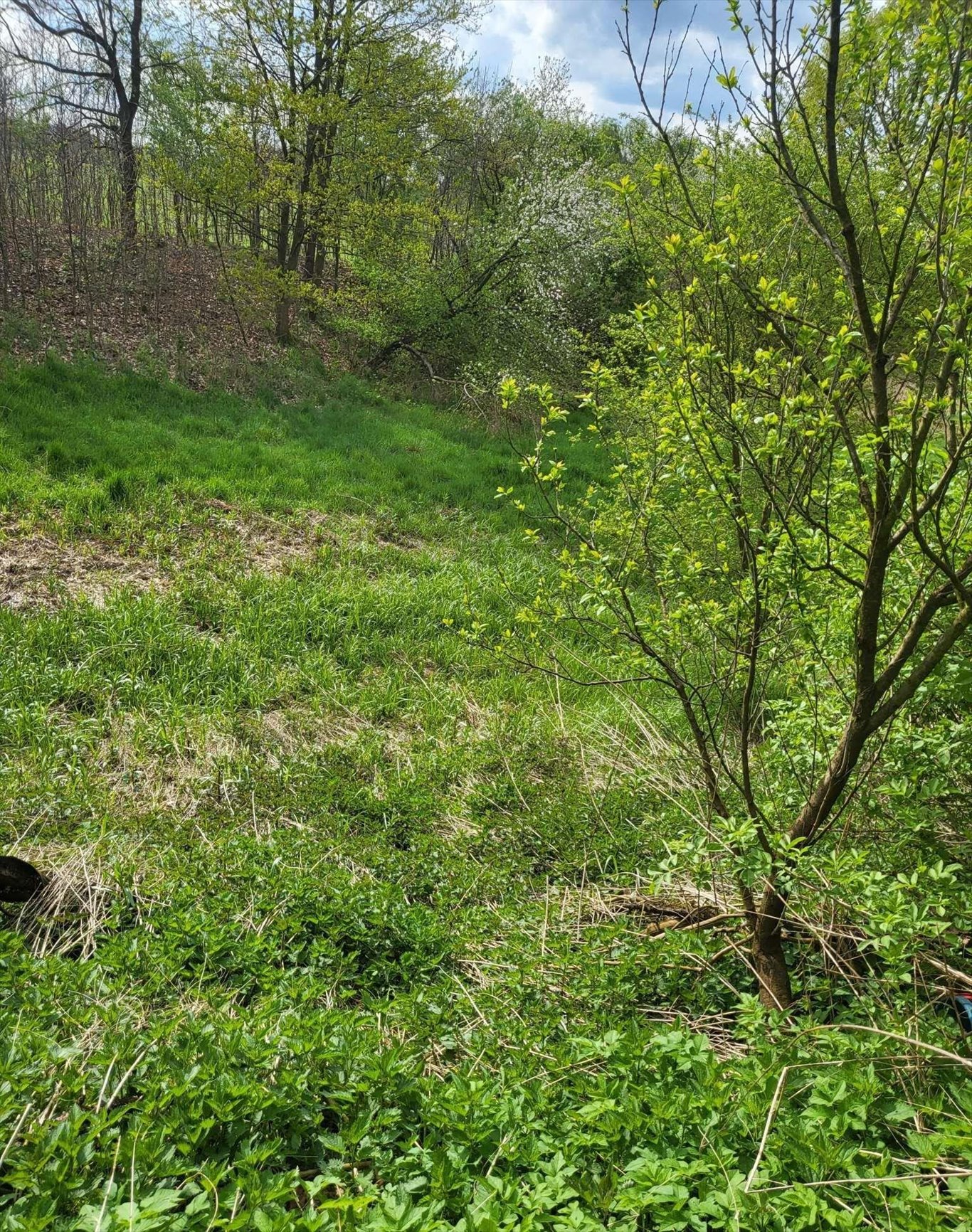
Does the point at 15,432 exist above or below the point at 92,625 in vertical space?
above

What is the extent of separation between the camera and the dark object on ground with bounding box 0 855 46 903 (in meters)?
2.90

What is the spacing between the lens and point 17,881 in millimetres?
2928

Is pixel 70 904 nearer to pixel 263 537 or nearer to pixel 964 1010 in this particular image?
pixel 964 1010

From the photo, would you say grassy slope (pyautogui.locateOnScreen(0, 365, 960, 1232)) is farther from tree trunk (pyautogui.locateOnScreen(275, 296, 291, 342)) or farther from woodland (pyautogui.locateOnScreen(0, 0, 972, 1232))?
tree trunk (pyautogui.locateOnScreen(275, 296, 291, 342))

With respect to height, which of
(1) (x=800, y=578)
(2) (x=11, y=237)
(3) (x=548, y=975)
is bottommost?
(3) (x=548, y=975)

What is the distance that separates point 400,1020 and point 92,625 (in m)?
3.80

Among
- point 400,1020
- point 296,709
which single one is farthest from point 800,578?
point 296,709

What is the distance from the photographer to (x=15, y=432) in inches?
268

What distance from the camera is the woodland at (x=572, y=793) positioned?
5.54 feet

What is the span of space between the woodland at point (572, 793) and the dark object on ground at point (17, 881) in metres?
0.02

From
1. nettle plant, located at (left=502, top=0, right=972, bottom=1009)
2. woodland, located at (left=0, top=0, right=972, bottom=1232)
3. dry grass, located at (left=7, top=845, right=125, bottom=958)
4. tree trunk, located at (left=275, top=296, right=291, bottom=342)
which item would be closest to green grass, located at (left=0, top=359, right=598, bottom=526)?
woodland, located at (left=0, top=0, right=972, bottom=1232)

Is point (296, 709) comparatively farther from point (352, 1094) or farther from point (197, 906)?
point (352, 1094)

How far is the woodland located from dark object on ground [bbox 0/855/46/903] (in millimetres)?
25

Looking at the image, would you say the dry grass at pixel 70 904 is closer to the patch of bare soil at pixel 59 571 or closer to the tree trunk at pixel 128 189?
the patch of bare soil at pixel 59 571
